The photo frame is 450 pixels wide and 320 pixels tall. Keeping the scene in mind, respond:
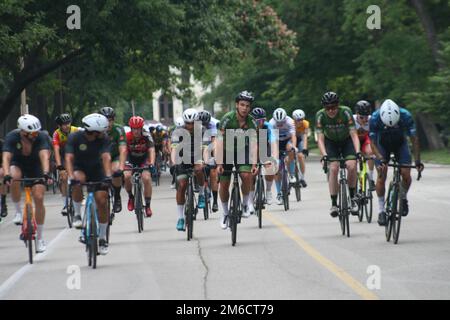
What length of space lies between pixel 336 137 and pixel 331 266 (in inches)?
163

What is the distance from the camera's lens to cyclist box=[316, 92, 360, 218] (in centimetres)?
1554

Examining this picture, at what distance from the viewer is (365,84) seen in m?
49.3

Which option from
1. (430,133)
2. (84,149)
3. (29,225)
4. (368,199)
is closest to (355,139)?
(368,199)

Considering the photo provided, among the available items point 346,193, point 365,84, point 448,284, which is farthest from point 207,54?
point 448,284

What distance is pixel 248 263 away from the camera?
40.7ft

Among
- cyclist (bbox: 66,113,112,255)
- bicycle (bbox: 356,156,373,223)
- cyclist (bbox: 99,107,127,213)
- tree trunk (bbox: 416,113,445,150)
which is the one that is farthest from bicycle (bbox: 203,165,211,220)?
tree trunk (bbox: 416,113,445,150)

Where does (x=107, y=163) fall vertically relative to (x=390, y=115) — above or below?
below

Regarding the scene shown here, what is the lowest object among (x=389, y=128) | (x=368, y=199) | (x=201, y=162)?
(x=368, y=199)

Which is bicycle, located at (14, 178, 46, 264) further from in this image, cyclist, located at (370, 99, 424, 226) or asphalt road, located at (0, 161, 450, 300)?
cyclist, located at (370, 99, 424, 226)

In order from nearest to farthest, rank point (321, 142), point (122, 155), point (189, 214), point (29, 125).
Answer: point (29, 125) → point (189, 214) → point (321, 142) → point (122, 155)

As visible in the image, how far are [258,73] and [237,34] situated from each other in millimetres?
21825

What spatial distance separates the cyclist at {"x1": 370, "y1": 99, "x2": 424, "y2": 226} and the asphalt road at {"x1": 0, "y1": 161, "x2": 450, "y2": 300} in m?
0.89

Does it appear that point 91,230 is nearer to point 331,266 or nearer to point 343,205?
point 331,266

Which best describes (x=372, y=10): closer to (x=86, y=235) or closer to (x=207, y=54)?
(x=207, y=54)
